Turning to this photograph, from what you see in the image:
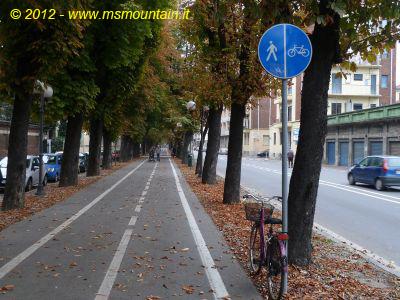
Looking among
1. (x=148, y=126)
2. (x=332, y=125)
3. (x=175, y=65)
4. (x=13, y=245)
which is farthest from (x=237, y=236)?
(x=332, y=125)

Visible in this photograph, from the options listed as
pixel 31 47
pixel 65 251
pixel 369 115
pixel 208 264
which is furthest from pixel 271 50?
pixel 369 115

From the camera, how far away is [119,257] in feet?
25.1

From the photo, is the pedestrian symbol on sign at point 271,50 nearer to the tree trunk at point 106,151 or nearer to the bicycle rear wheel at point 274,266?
the bicycle rear wheel at point 274,266

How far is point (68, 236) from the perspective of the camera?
928 centimetres

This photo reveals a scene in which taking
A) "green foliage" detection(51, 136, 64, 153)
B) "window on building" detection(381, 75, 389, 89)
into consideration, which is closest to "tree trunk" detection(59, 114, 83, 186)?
"green foliage" detection(51, 136, 64, 153)

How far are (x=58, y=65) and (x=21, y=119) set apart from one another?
1.77 meters

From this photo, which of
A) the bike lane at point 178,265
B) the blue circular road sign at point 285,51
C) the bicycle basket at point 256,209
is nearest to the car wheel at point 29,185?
the bike lane at point 178,265

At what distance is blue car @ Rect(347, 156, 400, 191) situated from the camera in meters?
21.5

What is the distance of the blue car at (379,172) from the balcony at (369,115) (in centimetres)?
1721

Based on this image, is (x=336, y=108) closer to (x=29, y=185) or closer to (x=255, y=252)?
(x=29, y=185)

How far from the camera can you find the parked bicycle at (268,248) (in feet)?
18.2

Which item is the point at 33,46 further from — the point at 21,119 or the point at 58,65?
the point at 21,119

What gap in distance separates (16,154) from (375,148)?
121 feet

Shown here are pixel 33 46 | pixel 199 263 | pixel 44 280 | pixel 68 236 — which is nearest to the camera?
pixel 44 280
